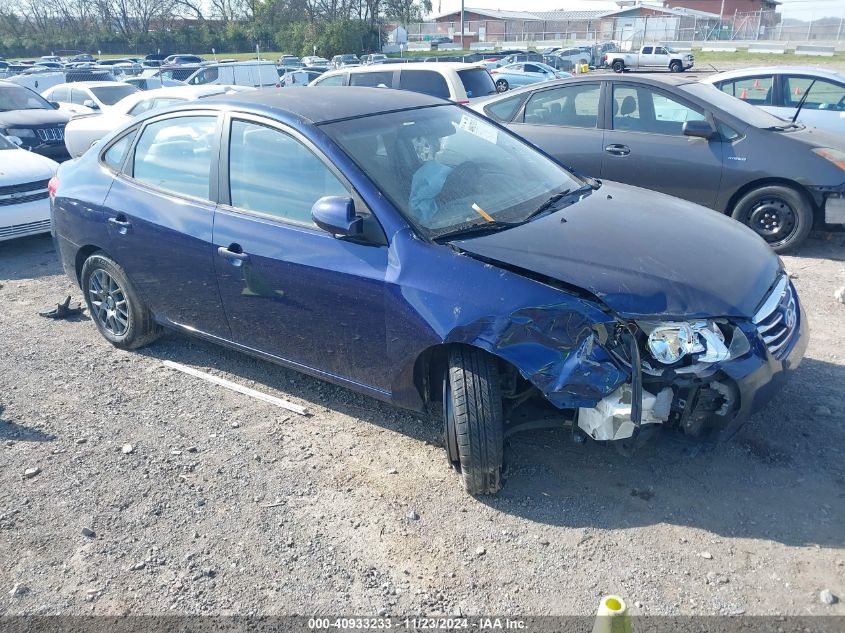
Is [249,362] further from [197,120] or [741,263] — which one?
[741,263]

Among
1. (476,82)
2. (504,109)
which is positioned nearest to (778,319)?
(504,109)

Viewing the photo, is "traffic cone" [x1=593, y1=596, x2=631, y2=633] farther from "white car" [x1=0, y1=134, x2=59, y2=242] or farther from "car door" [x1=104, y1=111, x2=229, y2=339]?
"white car" [x1=0, y1=134, x2=59, y2=242]

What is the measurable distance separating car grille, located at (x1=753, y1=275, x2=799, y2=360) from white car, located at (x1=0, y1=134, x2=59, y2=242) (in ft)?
24.2

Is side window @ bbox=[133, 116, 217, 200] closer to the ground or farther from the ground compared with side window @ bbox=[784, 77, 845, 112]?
farther from the ground

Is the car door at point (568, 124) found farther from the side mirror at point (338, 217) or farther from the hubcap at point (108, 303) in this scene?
the hubcap at point (108, 303)

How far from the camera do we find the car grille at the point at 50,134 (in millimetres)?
11422

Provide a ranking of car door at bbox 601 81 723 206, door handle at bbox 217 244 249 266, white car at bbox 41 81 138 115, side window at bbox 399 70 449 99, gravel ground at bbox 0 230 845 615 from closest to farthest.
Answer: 1. gravel ground at bbox 0 230 845 615
2. door handle at bbox 217 244 249 266
3. car door at bbox 601 81 723 206
4. side window at bbox 399 70 449 99
5. white car at bbox 41 81 138 115

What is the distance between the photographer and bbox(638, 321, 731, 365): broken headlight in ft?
9.52

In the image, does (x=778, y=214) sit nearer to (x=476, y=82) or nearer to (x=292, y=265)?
(x=292, y=265)

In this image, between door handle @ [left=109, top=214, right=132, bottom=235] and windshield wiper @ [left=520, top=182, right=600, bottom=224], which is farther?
door handle @ [left=109, top=214, right=132, bottom=235]

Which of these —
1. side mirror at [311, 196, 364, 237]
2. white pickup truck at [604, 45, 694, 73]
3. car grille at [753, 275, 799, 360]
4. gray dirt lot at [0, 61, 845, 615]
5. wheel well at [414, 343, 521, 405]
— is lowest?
white pickup truck at [604, 45, 694, 73]

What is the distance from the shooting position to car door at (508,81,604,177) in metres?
6.98

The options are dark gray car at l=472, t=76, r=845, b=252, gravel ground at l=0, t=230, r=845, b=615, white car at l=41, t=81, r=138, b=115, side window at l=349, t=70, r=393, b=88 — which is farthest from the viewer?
white car at l=41, t=81, r=138, b=115

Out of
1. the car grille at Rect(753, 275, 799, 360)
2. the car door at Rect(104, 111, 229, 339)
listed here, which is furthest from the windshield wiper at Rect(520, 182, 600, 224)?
the car door at Rect(104, 111, 229, 339)
